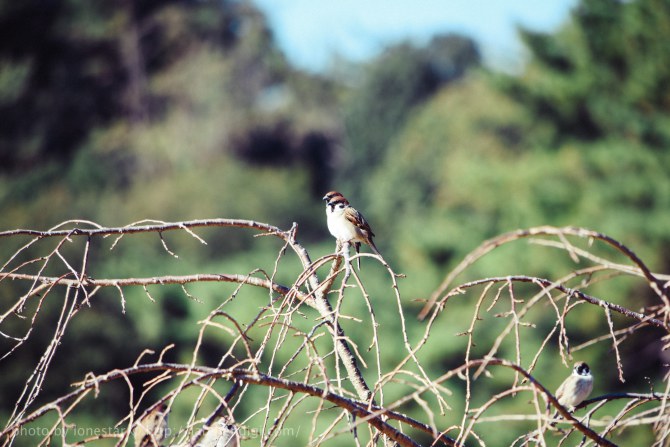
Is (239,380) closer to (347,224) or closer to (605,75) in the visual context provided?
(347,224)

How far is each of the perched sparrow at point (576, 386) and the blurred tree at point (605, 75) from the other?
35.8 feet

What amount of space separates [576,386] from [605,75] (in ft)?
40.9

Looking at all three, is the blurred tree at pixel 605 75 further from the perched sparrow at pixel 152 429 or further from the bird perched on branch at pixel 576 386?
the perched sparrow at pixel 152 429

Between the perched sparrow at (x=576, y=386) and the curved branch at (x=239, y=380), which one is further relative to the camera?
the perched sparrow at (x=576, y=386)

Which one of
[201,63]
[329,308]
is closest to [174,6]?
[201,63]

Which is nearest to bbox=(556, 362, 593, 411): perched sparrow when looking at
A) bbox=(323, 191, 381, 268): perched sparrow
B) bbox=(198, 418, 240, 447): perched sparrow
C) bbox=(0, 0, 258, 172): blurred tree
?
Result: bbox=(323, 191, 381, 268): perched sparrow

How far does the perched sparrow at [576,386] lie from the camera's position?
4859 mm

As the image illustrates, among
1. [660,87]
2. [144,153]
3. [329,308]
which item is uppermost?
[144,153]

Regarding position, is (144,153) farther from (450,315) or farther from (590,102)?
(590,102)

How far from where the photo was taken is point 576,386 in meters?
4.87

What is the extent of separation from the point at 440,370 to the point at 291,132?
2051 centimetres

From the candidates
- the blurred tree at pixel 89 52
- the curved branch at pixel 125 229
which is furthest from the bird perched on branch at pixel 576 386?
the blurred tree at pixel 89 52

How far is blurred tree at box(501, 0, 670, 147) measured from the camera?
1495cm

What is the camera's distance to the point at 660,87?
599 inches
